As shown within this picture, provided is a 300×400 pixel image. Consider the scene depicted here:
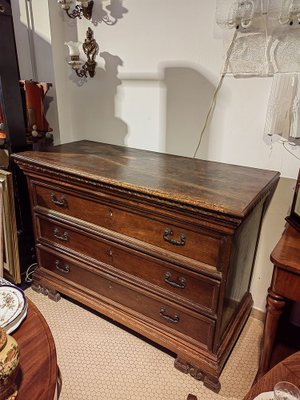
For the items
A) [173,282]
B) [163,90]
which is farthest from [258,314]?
[163,90]

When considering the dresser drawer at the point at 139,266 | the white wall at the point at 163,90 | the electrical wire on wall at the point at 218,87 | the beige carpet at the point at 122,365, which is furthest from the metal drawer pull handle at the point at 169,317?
the electrical wire on wall at the point at 218,87

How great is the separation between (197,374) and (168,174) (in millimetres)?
961

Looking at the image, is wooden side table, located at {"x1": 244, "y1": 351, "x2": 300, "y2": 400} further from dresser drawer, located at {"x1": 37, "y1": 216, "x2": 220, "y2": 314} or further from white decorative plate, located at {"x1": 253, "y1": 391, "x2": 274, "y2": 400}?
dresser drawer, located at {"x1": 37, "y1": 216, "x2": 220, "y2": 314}

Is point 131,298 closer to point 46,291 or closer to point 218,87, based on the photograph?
point 46,291

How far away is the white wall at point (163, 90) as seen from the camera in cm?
152

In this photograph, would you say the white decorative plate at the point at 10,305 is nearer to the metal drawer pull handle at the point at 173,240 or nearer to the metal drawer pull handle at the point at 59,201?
the metal drawer pull handle at the point at 173,240

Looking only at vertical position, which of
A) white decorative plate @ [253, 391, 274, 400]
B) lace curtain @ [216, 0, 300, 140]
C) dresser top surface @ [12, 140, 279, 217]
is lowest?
white decorative plate @ [253, 391, 274, 400]

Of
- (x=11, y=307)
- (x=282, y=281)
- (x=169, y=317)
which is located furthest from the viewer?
(x=169, y=317)

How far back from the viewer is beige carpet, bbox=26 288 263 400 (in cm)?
137

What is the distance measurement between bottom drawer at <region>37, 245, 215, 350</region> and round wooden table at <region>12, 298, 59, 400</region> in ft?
2.53

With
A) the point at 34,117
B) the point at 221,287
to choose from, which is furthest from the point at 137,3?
the point at 221,287

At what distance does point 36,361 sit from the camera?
0.68 m

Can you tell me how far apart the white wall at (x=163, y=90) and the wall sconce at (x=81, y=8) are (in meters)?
0.04

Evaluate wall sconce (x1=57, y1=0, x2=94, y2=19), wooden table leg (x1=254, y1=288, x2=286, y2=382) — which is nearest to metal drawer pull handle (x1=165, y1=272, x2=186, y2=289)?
wooden table leg (x1=254, y1=288, x2=286, y2=382)
